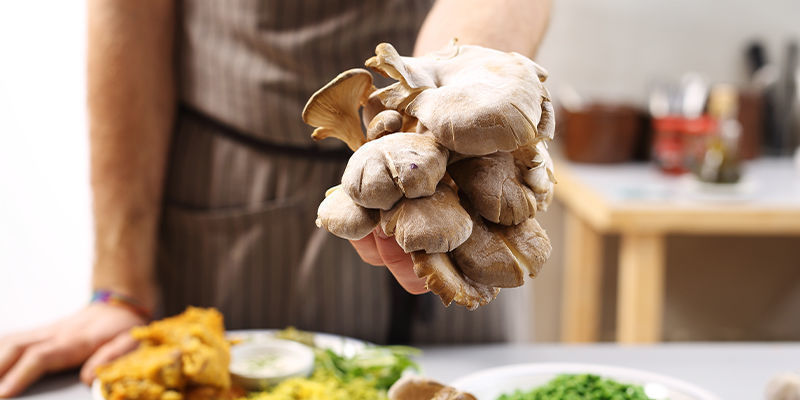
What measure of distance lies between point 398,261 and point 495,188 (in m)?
0.08

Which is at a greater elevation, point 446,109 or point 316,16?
point 316,16

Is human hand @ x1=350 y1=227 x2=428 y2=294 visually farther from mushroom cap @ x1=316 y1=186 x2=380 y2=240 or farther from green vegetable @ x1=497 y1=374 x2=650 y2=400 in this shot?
green vegetable @ x1=497 y1=374 x2=650 y2=400

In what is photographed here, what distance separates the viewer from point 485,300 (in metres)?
0.39

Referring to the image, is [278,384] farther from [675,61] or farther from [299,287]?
[675,61]

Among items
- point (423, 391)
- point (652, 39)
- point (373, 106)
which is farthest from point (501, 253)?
point (652, 39)

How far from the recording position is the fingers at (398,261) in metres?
0.43

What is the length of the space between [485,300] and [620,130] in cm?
205

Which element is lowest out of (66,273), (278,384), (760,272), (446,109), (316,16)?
(760,272)

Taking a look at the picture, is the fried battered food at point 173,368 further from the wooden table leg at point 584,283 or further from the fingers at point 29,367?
the wooden table leg at point 584,283

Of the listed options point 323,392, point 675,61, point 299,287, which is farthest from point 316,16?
point 675,61

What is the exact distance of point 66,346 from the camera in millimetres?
935

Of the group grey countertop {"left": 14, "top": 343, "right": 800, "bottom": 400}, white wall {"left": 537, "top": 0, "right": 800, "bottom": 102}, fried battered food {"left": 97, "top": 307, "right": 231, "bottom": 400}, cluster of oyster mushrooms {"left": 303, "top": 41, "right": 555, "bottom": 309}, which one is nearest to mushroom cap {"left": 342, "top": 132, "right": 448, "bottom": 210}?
cluster of oyster mushrooms {"left": 303, "top": 41, "right": 555, "bottom": 309}

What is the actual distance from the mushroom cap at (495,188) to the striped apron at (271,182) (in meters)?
0.61

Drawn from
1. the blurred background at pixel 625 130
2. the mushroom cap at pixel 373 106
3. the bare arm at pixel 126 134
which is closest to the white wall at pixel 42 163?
the blurred background at pixel 625 130
